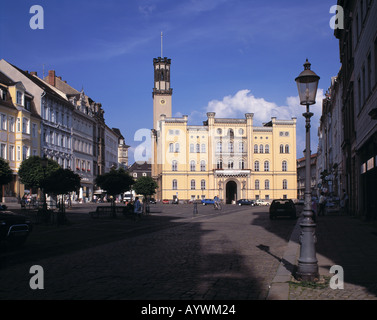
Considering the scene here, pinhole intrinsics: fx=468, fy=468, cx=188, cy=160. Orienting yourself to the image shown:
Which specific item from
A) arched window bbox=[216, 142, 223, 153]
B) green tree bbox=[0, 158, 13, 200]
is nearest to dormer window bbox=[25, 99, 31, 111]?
green tree bbox=[0, 158, 13, 200]

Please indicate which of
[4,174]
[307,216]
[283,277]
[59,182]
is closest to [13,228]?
[283,277]

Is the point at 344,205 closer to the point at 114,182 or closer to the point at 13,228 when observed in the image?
the point at 114,182

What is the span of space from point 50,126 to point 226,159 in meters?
47.4

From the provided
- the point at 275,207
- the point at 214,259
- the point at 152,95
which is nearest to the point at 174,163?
the point at 152,95

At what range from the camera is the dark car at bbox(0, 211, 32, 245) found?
12.9 metres

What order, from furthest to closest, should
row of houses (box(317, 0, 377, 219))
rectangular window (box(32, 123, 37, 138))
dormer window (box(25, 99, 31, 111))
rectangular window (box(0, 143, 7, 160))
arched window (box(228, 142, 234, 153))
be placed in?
arched window (box(228, 142, 234, 153)) → rectangular window (box(32, 123, 37, 138)) → dormer window (box(25, 99, 31, 111)) → rectangular window (box(0, 143, 7, 160)) → row of houses (box(317, 0, 377, 219))

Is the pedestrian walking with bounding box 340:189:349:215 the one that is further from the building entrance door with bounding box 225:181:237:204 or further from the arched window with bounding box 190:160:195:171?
the building entrance door with bounding box 225:181:237:204

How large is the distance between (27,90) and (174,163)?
1784 inches

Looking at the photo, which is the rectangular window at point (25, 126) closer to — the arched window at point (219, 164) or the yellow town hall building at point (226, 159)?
the yellow town hall building at point (226, 159)

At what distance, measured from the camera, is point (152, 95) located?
120938mm

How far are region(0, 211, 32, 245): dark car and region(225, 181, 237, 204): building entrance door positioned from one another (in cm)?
9158

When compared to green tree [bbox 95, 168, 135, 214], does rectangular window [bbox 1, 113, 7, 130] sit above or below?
above

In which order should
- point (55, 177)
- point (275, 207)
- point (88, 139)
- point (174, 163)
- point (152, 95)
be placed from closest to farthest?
point (55, 177) → point (275, 207) → point (88, 139) → point (174, 163) → point (152, 95)
